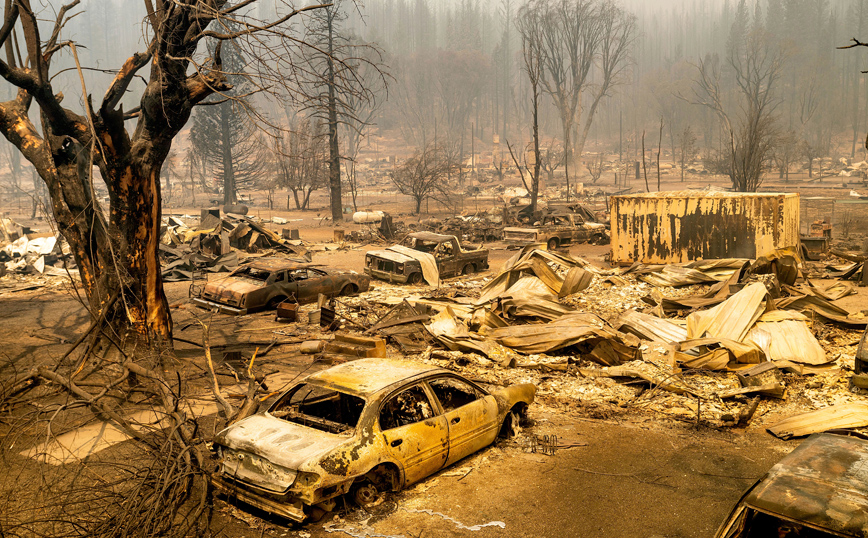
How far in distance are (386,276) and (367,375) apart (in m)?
11.3

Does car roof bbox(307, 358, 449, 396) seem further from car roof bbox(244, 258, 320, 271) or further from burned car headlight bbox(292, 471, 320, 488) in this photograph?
car roof bbox(244, 258, 320, 271)

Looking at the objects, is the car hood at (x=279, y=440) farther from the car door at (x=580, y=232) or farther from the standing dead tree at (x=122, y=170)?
the car door at (x=580, y=232)

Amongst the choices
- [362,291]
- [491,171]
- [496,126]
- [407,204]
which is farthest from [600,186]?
[362,291]

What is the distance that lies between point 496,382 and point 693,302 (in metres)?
5.19

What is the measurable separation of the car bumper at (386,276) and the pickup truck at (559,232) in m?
9.08

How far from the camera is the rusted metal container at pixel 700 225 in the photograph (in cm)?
1638

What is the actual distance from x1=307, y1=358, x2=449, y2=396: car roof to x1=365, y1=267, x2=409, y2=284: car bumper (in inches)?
404

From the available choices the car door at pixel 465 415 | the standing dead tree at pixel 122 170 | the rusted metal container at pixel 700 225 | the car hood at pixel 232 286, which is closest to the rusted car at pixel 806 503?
the car door at pixel 465 415

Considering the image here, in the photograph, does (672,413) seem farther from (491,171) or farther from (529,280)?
(491,171)

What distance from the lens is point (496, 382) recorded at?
356 inches

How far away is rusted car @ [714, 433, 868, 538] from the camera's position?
343cm

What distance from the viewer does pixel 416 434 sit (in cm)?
547

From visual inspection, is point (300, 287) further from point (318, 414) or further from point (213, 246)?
point (213, 246)

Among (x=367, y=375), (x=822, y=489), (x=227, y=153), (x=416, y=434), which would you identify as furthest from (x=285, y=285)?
(x=227, y=153)
